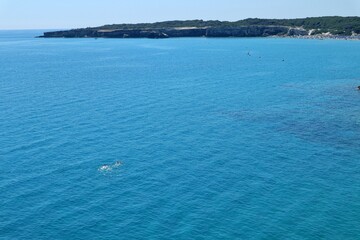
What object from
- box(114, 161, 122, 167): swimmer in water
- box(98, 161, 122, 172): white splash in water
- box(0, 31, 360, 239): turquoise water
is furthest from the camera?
box(114, 161, 122, 167): swimmer in water

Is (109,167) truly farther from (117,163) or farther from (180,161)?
(180,161)

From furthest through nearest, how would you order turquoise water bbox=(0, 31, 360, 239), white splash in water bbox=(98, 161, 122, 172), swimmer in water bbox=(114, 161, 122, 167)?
swimmer in water bbox=(114, 161, 122, 167)
white splash in water bbox=(98, 161, 122, 172)
turquoise water bbox=(0, 31, 360, 239)

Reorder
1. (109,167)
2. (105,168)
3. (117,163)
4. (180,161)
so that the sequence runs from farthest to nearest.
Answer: (180,161) < (117,163) < (109,167) < (105,168)

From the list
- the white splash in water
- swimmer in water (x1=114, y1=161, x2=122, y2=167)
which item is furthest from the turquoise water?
swimmer in water (x1=114, y1=161, x2=122, y2=167)

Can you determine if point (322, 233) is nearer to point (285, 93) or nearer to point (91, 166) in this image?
point (91, 166)

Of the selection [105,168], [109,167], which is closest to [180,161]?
[109,167]

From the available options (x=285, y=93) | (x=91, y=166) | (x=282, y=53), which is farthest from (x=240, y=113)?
(x=282, y=53)

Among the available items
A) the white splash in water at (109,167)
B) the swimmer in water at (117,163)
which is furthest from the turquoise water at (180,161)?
the swimmer in water at (117,163)

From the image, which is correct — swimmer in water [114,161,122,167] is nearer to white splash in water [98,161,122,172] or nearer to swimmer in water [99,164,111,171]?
white splash in water [98,161,122,172]
